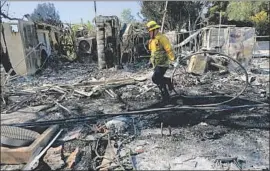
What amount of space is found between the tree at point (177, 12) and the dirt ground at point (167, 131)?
13.2 meters

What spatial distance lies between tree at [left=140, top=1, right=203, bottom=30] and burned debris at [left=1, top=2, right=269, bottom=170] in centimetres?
813

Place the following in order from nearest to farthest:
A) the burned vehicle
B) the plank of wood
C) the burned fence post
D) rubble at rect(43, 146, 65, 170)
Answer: the plank of wood
rubble at rect(43, 146, 65, 170)
the burned fence post
the burned vehicle

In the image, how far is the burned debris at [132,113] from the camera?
4332mm

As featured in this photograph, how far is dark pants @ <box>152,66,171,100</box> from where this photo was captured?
6.91 meters

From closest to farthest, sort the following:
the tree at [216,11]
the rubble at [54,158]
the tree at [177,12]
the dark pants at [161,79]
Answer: the rubble at [54,158] < the dark pants at [161,79] < the tree at [216,11] < the tree at [177,12]

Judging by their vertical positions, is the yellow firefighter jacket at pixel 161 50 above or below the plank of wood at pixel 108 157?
above

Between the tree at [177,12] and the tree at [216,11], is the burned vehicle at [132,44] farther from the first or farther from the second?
the tree at [216,11]

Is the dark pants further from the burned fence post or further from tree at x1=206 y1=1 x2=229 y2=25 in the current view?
tree at x1=206 y1=1 x2=229 y2=25

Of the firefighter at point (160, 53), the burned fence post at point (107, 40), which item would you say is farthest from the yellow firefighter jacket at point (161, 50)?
the burned fence post at point (107, 40)

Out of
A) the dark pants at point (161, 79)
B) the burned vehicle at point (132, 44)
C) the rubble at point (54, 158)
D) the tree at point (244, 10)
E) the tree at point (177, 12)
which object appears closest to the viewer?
the rubble at point (54, 158)

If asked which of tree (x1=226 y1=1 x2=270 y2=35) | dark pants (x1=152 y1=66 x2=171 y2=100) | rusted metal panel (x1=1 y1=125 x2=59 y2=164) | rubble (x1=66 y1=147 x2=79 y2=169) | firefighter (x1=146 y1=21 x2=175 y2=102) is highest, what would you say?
tree (x1=226 y1=1 x2=270 y2=35)

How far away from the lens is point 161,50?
6.75 m

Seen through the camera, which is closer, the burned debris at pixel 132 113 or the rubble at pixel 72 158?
the rubble at pixel 72 158

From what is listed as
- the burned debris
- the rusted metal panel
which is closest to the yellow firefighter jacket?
the burned debris
